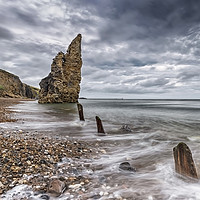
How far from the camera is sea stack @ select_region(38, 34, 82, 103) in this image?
5206 centimetres

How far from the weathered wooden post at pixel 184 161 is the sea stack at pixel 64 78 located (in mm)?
50860

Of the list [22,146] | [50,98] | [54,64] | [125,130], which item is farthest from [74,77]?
[22,146]

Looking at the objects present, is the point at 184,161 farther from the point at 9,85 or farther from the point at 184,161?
the point at 9,85

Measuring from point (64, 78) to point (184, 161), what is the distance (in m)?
53.7

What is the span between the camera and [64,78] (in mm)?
54406

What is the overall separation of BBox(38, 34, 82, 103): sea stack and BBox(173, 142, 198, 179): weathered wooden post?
50.9 meters

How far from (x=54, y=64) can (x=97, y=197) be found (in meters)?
54.9

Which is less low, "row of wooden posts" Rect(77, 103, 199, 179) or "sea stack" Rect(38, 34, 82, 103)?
"sea stack" Rect(38, 34, 82, 103)

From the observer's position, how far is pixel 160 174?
4.38m

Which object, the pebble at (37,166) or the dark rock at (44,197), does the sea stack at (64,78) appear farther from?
the dark rock at (44,197)

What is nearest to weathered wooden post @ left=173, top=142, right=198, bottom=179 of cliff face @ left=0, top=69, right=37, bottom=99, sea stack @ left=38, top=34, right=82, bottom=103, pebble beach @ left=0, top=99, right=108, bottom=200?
pebble beach @ left=0, top=99, right=108, bottom=200

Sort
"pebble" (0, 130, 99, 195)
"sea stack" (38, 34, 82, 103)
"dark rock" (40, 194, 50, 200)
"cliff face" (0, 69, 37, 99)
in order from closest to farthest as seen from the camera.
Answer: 1. "dark rock" (40, 194, 50, 200)
2. "pebble" (0, 130, 99, 195)
3. "sea stack" (38, 34, 82, 103)
4. "cliff face" (0, 69, 37, 99)

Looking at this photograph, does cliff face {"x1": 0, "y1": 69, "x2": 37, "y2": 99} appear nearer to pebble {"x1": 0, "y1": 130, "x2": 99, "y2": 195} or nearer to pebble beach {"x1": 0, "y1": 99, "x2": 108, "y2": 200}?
pebble {"x1": 0, "y1": 130, "x2": 99, "y2": 195}

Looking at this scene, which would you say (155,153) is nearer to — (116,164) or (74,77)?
(116,164)
